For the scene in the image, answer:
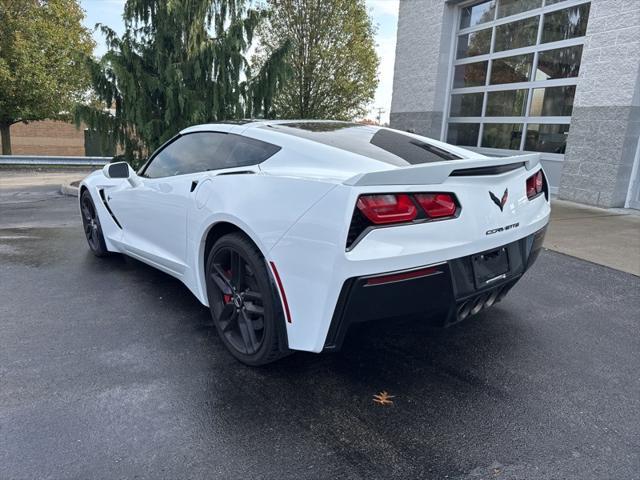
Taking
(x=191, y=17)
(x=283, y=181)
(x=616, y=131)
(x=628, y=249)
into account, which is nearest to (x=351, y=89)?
(x=191, y=17)

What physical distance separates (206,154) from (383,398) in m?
2.11

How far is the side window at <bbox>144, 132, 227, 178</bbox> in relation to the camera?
340 centimetres

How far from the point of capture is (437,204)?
2.29 m

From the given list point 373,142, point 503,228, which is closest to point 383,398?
point 503,228

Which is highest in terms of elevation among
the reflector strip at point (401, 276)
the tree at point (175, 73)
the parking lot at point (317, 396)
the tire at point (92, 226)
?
the tree at point (175, 73)

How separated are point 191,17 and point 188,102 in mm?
1919

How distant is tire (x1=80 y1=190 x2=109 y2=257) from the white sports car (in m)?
1.75

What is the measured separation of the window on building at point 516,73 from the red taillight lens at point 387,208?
858cm

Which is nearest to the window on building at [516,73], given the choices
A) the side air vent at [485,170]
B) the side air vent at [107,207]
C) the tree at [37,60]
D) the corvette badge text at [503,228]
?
the side air vent at [485,170]

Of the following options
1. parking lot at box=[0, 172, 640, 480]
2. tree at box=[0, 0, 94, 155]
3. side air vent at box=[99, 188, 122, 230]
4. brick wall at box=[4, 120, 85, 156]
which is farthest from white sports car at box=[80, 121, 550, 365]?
brick wall at box=[4, 120, 85, 156]

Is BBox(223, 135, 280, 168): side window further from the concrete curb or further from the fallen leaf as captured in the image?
the concrete curb

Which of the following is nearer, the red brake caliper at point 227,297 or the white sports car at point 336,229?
the white sports car at point 336,229

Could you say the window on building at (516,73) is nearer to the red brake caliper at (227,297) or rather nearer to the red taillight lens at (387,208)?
the red taillight lens at (387,208)

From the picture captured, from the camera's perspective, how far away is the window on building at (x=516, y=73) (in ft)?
30.6
